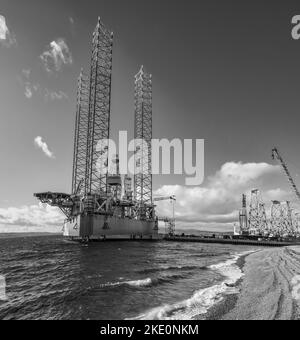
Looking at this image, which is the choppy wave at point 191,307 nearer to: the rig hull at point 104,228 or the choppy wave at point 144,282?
the choppy wave at point 144,282

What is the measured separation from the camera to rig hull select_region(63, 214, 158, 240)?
3930 inches

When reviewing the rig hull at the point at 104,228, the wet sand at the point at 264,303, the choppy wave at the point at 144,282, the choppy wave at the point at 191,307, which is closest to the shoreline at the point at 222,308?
the wet sand at the point at 264,303

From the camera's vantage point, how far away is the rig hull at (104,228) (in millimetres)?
99812

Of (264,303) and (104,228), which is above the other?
(264,303)

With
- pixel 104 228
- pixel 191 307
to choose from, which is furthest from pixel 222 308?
pixel 104 228

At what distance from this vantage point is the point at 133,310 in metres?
16.1

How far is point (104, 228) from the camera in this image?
107 meters

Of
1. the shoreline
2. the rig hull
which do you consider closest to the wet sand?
the shoreline

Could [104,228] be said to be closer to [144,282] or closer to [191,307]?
[144,282]

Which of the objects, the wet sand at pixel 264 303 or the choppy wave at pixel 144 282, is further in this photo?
the choppy wave at pixel 144 282

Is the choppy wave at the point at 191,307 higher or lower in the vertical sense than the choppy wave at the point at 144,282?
higher

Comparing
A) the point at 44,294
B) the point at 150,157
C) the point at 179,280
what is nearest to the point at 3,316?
the point at 44,294
